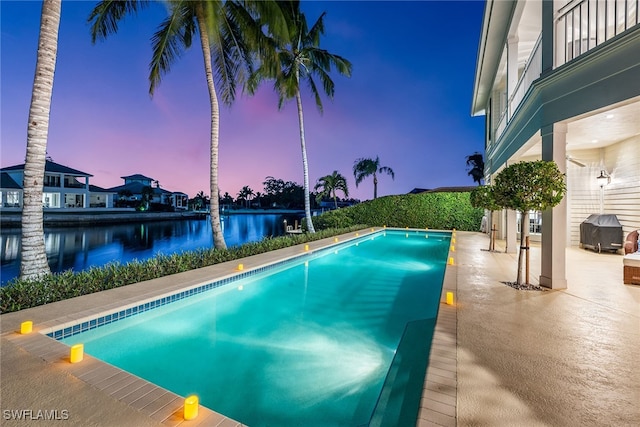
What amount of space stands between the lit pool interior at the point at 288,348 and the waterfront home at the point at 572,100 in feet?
10.6

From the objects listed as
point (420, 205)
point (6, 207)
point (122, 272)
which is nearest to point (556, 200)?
point (122, 272)

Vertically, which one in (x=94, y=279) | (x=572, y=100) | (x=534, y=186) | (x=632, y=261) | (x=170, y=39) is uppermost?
(x=170, y=39)

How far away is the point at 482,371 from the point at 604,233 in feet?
30.5

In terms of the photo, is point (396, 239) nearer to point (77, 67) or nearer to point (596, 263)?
point (596, 263)

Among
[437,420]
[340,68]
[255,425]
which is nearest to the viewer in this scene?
[437,420]

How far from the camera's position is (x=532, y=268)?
7312mm

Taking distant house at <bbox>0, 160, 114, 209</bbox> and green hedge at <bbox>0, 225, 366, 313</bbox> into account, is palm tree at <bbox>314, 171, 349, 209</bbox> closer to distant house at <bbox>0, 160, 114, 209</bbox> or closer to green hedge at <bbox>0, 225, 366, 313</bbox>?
green hedge at <bbox>0, 225, 366, 313</bbox>

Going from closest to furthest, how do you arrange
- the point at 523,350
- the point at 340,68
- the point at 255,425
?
the point at 255,425 < the point at 523,350 < the point at 340,68

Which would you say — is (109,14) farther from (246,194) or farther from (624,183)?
(246,194)

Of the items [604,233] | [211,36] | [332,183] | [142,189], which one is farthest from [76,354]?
[142,189]

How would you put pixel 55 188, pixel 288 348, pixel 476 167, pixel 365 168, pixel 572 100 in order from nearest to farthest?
1. pixel 288 348
2. pixel 572 100
3. pixel 365 168
4. pixel 55 188
5. pixel 476 167

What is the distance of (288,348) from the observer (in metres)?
4.49

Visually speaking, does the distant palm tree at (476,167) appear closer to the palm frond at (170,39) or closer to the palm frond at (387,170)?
the palm frond at (387,170)

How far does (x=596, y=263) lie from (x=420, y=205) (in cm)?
1136
